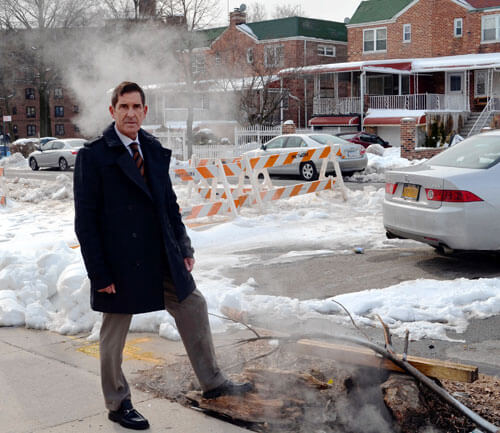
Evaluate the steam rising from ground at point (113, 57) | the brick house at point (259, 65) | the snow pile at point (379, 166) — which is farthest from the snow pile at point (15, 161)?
the snow pile at point (379, 166)

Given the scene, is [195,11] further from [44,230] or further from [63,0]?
[44,230]

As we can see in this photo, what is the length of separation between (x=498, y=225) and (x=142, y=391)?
4.57 m

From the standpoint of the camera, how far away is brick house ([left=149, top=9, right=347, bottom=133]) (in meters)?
36.2

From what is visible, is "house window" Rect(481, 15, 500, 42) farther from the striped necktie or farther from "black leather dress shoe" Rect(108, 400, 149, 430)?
"black leather dress shoe" Rect(108, 400, 149, 430)

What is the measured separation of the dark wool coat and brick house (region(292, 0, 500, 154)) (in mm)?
31498

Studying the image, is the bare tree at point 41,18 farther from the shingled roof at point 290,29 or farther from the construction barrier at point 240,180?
the shingled roof at point 290,29

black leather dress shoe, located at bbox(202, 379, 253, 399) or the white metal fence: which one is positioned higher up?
the white metal fence

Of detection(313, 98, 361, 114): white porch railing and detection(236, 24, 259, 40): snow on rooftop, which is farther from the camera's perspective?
detection(236, 24, 259, 40): snow on rooftop

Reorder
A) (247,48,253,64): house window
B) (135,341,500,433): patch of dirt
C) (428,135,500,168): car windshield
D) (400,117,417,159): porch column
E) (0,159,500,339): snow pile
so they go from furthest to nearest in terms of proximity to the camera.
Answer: (247,48,253,64): house window, (400,117,417,159): porch column, (428,135,500,168): car windshield, (0,159,500,339): snow pile, (135,341,500,433): patch of dirt

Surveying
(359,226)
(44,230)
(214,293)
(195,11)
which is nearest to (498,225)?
(214,293)

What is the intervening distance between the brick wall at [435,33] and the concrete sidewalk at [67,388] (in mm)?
38727

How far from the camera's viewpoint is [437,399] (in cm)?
384

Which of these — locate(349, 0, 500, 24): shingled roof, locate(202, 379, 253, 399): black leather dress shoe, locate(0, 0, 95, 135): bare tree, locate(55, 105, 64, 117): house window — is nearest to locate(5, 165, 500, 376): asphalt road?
locate(202, 379, 253, 399): black leather dress shoe

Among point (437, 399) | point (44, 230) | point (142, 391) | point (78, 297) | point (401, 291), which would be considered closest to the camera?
point (437, 399)
